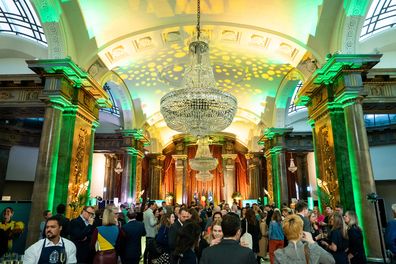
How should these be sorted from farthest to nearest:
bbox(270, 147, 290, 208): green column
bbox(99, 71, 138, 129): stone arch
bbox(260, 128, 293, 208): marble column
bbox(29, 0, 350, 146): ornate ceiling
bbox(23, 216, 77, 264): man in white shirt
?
bbox(260, 128, 293, 208): marble column
bbox(270, 147, 290, 208): green column
bbox(99, 71, 138, 129): stone arch
bbox(29, 0, 350, 146): ornate ceiling
bbox(23, 216, 77, 264): man in white shirt

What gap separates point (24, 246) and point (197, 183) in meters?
17.0

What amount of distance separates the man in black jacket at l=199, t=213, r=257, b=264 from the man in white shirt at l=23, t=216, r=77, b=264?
3.99ft

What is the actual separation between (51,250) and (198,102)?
4.57 m

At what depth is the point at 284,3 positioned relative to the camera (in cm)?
797

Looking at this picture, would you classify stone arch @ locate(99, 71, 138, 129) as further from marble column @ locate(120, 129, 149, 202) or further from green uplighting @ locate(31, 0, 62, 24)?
green uplighting @ locate(31, 0, 62, 24)

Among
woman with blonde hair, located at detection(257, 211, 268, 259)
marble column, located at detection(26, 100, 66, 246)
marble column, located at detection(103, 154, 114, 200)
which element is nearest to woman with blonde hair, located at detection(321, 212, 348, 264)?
woman with blonde hair, located at detection(257, 211, 268, 259)

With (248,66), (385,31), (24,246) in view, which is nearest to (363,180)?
(385,31)

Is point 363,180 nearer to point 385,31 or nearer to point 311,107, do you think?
point 311,107

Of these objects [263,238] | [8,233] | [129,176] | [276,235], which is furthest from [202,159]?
[8,233]

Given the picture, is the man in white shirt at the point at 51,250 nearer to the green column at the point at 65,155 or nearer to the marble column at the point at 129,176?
the green column at the point at 65,155

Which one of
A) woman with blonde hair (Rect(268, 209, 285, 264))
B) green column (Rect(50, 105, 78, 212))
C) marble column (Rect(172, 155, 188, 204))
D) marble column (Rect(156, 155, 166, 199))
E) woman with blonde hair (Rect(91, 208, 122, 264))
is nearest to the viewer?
woman with blonde hair (Rect(91, 208, 122, 264))

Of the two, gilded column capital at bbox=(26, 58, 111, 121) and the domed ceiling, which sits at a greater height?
the domed ceiling

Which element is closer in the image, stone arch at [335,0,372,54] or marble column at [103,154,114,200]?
stone arch at [335,0,372,54]

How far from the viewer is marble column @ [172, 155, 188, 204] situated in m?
22.7
